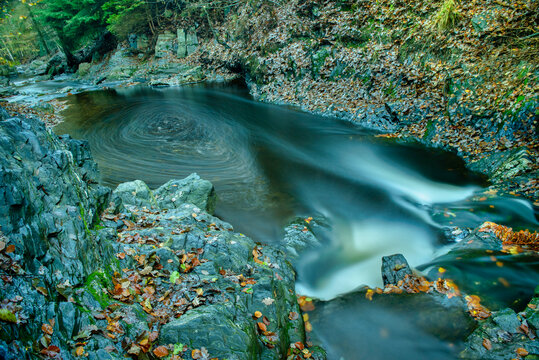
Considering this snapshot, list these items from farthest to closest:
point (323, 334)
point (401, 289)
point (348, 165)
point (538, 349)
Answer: point (348, 165) → point (401, 289) → point (323, 334) → point (538, 349)

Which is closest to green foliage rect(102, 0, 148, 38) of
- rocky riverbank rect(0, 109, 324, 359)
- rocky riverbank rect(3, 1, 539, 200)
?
rocky riverbank rect(3, 1, 539, 200)

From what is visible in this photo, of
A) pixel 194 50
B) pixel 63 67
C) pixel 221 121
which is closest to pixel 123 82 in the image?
pixel 194 50

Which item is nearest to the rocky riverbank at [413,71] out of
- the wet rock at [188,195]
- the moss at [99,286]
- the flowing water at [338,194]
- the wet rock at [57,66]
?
the flowing water at [338,194]

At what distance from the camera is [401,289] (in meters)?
4.68

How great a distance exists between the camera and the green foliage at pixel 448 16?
9.42 metres

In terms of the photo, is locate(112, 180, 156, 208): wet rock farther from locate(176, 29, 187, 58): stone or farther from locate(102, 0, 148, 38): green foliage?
locate(102, 0, 148, 38): green foliage

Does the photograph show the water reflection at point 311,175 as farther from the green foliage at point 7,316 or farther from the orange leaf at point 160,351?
the green foliage at point 7,316

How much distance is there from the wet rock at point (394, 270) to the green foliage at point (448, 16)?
876cm

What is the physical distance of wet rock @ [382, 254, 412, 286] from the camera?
4.87 m

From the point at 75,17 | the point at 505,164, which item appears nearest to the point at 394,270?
the point at 505,164

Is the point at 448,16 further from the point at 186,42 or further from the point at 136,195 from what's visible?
the point at 186,42

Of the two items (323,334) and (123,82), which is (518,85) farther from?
(123,82)

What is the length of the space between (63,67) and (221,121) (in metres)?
28.0

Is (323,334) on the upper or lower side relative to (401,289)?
lower
